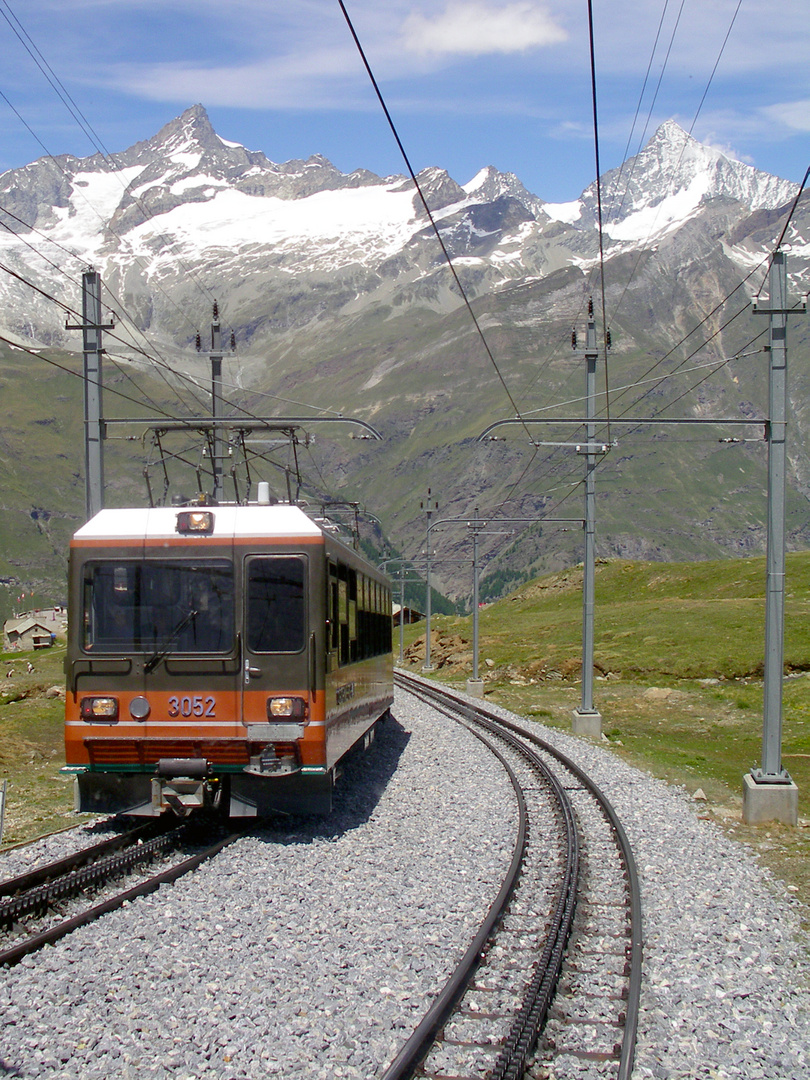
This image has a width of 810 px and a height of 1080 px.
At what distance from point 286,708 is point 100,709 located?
221 centimetres

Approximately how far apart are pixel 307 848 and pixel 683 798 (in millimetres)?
8158

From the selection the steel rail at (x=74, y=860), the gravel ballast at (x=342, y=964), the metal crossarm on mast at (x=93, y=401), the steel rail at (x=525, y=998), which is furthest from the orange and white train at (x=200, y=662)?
the metal crossarm on mast at (x=93, y=401)

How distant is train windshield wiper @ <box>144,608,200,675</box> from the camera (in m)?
12.5

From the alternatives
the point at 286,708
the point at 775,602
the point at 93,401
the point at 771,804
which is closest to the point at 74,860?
the point at 286,708

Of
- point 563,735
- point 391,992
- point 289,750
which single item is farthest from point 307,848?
point 563,735

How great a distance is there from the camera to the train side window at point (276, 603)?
1276 cm

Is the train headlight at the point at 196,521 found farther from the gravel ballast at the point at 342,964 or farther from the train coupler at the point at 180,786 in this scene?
the gravel ballast at the point at 342,964

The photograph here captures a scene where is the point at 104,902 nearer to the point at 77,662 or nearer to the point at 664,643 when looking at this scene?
the point at 77,662

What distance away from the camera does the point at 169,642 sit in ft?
41.5

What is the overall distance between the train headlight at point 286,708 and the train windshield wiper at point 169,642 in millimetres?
1361

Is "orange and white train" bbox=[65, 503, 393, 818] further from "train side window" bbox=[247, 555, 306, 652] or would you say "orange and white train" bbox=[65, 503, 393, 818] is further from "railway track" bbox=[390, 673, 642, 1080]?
"railway track" bbox=[390, 673, 642, 1080]

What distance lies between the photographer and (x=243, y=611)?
504 inches

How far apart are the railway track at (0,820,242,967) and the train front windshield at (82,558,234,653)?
90.1 inches

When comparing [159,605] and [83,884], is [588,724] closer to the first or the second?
[159,605]
